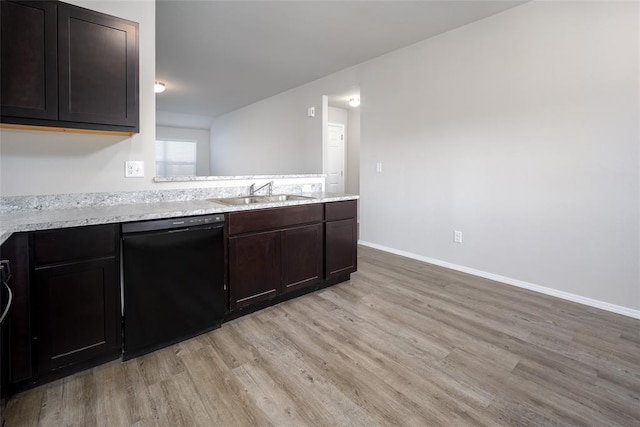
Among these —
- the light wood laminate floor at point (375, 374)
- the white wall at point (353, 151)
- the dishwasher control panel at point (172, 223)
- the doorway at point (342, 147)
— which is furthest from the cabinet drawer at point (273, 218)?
the white wall at point (353, 151)

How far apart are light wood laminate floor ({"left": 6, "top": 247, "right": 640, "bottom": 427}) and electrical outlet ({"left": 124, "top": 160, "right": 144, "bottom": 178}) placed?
1233 millimetres

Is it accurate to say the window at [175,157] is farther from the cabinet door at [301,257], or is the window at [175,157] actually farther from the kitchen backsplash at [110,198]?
the cabinet door at [301,257]

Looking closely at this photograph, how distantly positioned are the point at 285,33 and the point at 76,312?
127 inches

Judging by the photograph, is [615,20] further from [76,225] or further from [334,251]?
[76,225]

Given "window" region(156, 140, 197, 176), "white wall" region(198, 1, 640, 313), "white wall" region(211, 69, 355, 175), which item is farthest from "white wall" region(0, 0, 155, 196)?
"window" region(156, 140, 197, 176)

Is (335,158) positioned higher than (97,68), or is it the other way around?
(335,158)

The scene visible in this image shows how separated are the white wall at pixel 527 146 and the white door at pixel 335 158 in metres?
2.29

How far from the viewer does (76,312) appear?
160 centimetres

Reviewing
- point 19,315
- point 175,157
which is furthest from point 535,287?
point 175,157

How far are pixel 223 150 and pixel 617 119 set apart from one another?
8164 mm

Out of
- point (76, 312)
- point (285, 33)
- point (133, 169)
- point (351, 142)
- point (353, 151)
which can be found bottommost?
point (76, 312)

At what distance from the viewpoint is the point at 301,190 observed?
331 cm

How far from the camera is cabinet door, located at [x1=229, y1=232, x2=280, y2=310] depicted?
2.21m

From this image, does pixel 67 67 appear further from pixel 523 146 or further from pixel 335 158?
pixel 335 158
